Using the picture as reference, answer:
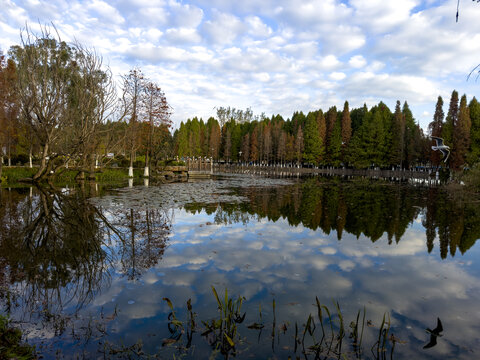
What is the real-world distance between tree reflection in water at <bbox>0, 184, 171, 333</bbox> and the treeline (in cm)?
4836

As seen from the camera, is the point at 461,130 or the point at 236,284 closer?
the point at 236,284

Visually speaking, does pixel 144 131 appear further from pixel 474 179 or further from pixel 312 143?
pixel 312 143

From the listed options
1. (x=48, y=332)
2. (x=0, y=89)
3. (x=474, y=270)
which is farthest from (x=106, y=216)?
(x=0, y=89)

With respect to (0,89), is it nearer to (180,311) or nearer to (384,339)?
(180,311)

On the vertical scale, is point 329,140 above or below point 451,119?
below

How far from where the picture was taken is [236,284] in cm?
553

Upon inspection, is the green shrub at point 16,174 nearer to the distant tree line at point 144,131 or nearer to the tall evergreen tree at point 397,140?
the distant tree line at point 144,131

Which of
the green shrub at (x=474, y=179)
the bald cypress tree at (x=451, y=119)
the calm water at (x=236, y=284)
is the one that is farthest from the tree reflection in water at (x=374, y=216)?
the bald cypress tree at (x=451, y=119)

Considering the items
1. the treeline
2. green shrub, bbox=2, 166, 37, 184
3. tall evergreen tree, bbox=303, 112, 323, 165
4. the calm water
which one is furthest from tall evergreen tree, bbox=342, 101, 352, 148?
the calm water

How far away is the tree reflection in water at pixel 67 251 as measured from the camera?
479 cm

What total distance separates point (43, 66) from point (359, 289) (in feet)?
82.3

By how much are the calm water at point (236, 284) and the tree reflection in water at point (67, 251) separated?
0.03m

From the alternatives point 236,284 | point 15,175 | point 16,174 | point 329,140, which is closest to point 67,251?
point 236,284

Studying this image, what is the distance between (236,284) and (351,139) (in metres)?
66.1
